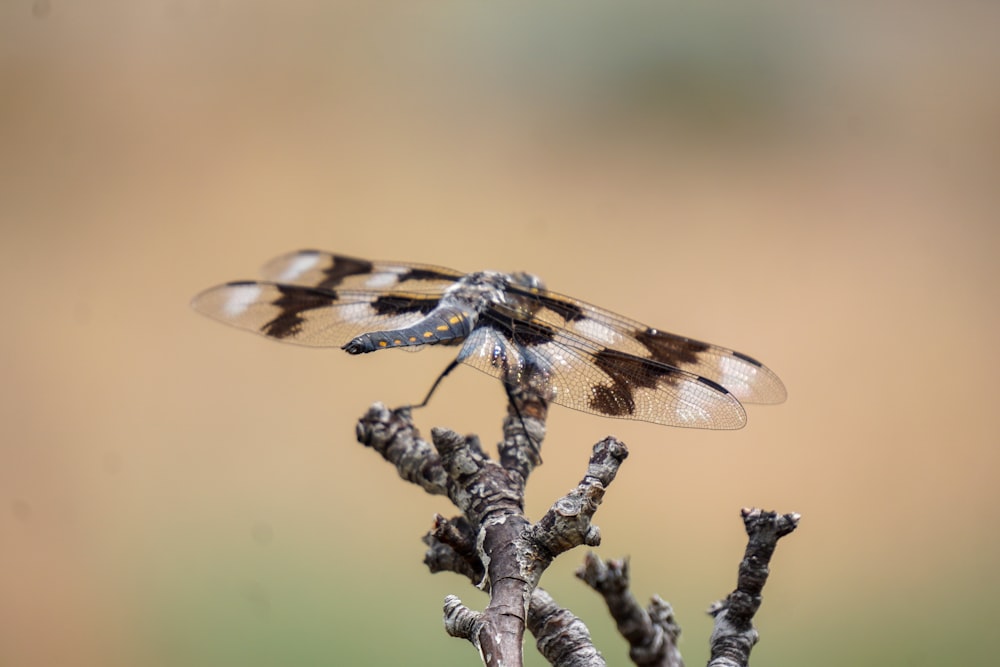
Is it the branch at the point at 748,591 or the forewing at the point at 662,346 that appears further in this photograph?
the forewing at the point at 662,346

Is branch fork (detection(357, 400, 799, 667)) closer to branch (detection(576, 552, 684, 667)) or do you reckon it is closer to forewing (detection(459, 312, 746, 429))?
branch (detection(576, 552, 684, 667))

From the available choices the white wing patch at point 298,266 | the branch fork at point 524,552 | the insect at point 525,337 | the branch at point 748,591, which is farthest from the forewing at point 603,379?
the white wing patch at point 298,266

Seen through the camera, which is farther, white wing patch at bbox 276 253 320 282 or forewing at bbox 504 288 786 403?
white wing patch at bbox 276 253 320 282

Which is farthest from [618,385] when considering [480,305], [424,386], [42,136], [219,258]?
[42,136]

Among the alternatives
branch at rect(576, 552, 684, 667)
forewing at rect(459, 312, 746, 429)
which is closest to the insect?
forewing at rect(459, 312, 746, 429)

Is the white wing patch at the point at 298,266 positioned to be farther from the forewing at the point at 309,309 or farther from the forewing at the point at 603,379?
the forewing at the point at 603,379

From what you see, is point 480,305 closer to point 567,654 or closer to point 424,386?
point 567,654
